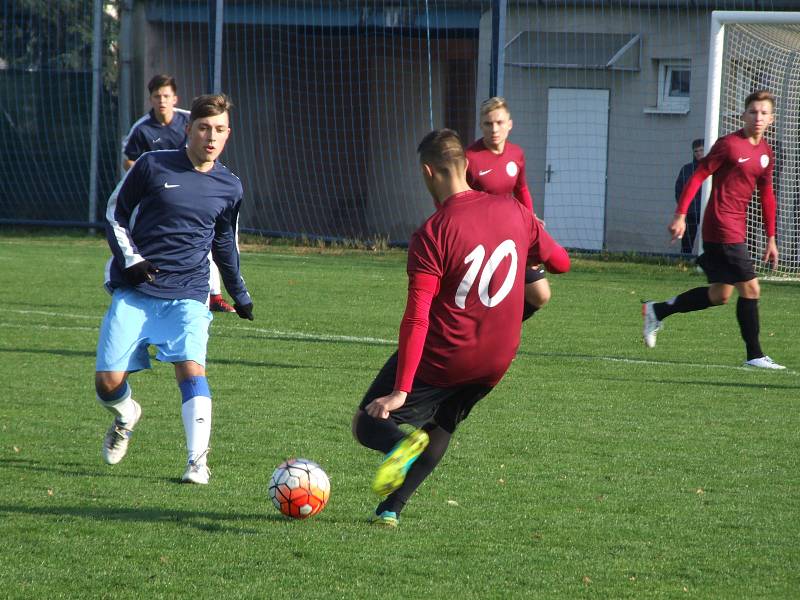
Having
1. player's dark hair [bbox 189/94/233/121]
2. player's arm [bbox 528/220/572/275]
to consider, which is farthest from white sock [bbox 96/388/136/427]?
player's arm [bbox 528/220/572/275]

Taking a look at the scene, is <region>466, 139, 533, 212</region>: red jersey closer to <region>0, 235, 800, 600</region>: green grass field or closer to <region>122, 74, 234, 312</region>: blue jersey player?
<region>0, 235, 800, 600</region>: green grass field

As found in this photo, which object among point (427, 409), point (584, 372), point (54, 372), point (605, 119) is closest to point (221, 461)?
point (427, 409)

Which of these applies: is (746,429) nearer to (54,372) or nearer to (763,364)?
(763,364)

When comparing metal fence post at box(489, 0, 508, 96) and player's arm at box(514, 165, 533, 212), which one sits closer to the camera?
player's arm at box(514, 165, 533, 212)

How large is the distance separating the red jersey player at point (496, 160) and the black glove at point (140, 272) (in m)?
3.43

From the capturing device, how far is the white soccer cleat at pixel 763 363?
927 cm

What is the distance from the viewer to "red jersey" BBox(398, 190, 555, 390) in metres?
4.29

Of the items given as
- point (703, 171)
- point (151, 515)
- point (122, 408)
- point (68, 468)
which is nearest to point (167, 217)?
point (122, 408)

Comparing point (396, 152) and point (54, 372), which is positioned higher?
point (396, 152)

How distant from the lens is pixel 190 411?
17.9ft

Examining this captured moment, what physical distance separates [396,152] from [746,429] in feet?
49.7

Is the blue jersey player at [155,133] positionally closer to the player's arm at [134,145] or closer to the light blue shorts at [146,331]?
the player's arm at [134,145]

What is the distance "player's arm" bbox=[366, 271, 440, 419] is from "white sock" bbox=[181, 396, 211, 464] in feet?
4.66

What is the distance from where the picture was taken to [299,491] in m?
4.90
